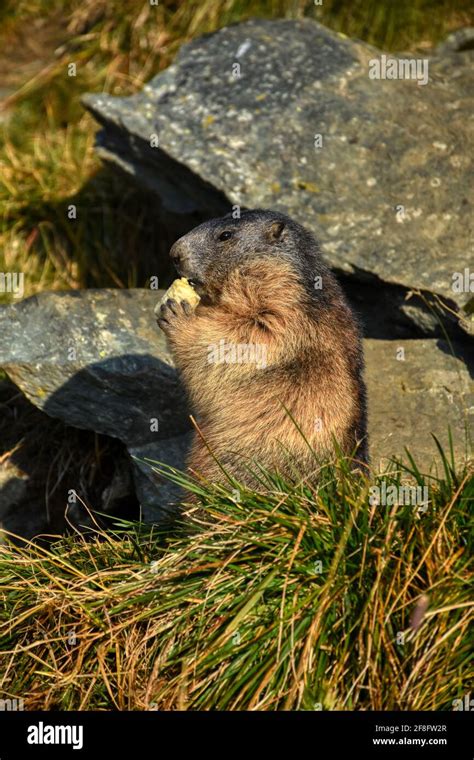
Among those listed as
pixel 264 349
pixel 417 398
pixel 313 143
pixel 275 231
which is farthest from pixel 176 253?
pixel 313 143

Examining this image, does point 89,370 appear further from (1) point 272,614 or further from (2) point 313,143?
(1) point 272,614

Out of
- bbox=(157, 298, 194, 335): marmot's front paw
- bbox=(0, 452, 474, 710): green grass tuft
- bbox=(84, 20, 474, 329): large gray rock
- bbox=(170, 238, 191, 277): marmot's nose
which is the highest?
bbox=(84, 20, 474, 329): large gray rock

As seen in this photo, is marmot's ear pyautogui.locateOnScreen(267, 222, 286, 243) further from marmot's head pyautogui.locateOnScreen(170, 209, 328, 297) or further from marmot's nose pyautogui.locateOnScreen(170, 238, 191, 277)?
marmot's nose pyautogui.locateOnScreen(170, 238, 191, 277)

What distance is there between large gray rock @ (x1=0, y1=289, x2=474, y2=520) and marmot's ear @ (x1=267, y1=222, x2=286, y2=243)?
1744 mm

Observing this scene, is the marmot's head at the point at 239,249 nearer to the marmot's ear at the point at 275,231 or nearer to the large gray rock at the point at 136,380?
the marmot's ear at the point at 275,231

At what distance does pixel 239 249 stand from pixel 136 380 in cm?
174

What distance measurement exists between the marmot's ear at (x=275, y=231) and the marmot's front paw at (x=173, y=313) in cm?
70

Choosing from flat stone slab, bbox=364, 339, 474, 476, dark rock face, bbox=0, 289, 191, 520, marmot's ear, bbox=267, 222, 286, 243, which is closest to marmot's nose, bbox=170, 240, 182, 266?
marmot's ear, bbox=267, 222, 286, 243

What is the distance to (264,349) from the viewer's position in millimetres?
6250

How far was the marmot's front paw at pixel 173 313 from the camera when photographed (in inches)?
256

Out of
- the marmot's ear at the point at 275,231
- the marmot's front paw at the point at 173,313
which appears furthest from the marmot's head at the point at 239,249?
the marmot's front paw at the point at 173,313

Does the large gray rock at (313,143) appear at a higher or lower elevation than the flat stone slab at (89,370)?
higher

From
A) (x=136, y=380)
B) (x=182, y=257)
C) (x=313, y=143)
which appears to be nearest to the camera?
(x=182, y=257)

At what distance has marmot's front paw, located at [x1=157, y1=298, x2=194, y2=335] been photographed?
21.3ft
